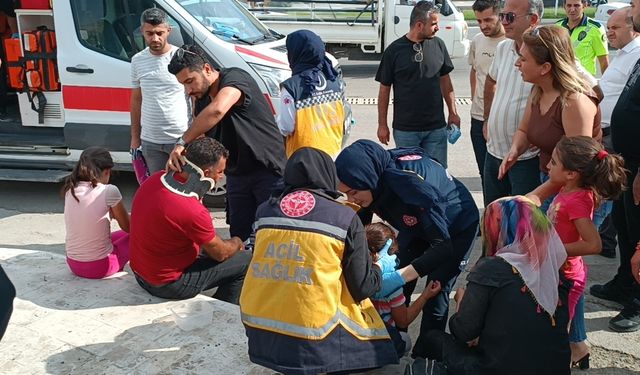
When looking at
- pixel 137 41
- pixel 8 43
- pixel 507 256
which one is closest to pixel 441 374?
pixel 507 256

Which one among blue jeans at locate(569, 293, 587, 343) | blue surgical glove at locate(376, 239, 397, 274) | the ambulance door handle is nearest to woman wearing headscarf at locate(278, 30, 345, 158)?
blue surgical glove at locate(376, 239, 397, 274)

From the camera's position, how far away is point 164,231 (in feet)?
12.7

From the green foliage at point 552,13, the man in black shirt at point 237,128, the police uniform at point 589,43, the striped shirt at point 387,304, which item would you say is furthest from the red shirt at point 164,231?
the green foliage at point 552,13

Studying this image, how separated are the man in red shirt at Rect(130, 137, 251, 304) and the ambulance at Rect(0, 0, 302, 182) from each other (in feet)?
7.10

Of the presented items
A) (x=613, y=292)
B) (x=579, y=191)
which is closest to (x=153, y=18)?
(x=579, y=191)

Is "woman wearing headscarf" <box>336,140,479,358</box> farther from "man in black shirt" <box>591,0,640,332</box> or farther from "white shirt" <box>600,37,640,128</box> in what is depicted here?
"white shirt" <box>600,37,640,128</box>

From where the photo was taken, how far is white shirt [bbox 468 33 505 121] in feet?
18.2

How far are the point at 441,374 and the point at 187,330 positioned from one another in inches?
57.9

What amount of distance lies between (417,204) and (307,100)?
5.59ft

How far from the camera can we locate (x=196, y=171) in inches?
153

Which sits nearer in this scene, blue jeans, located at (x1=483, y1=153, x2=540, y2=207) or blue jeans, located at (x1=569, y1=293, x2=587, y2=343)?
blue jeans, located at (x1=569, y1=293, x2=587, y2=343)

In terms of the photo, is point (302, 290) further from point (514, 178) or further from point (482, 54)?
point (482, 54)

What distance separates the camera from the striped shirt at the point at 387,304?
11.4 ft

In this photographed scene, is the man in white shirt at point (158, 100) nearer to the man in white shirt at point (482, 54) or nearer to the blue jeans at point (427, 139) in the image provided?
the blue jeans at point (427, 139)
